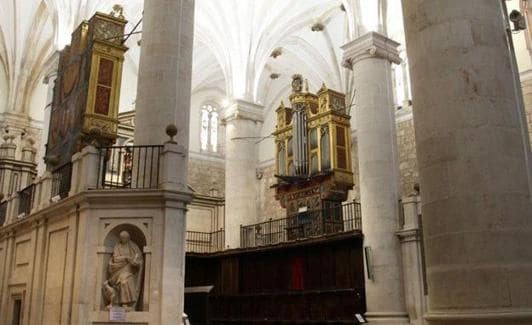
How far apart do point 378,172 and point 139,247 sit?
22.9 ft

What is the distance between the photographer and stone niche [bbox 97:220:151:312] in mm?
7457

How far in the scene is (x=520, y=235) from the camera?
12.6 ft

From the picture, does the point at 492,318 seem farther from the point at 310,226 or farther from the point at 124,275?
the point at 310,226

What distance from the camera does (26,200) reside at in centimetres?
1109

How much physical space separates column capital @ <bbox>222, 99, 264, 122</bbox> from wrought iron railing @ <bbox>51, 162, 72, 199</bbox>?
980cm

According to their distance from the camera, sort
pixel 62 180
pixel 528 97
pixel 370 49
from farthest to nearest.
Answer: pixel 528 97 → pixel 370 49 → pixel 62 180

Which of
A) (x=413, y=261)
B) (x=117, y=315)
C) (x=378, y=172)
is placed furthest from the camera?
(x=378, y=172)

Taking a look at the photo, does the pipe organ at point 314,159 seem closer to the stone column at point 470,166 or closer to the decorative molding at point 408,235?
the decorative molding at point 408,235

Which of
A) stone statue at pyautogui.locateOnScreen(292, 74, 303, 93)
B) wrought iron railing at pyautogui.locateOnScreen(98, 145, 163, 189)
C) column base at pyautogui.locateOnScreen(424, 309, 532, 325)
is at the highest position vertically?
stone statue at pyautogui.locateOnScreen(292, 74, 303, 93)

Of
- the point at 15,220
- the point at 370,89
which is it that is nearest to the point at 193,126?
the point at 370,89

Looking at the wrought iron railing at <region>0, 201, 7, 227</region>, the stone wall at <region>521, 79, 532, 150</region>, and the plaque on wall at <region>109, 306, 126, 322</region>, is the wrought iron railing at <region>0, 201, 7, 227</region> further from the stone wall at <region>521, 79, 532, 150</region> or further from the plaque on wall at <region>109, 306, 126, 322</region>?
the stone wall at <region>521, 79, 532, 150</region>

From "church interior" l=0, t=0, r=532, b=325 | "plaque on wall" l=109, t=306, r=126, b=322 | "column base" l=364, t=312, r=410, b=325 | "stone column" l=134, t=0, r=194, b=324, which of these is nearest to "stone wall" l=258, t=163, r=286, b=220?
"church interior" l=0, t=0, r=532, b=325

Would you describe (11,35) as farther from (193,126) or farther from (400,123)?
(400,123)

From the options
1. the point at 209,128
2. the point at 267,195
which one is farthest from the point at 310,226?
the point at 209,128
